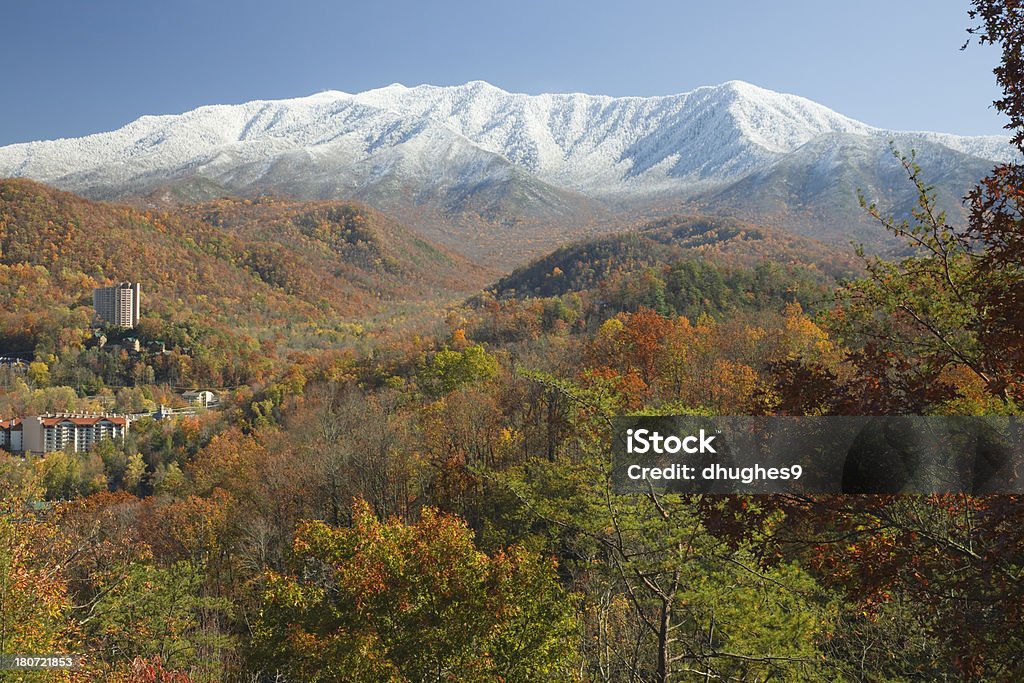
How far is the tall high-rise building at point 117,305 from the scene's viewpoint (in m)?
102

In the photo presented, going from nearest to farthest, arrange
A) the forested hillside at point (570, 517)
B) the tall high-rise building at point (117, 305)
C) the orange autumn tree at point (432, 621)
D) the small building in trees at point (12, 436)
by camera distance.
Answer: the forested hillside at point (570, 517)
the orange autumn tree at point (432, 621)
the small building in trees at point (12, 436)
the tall high-rise building at point (117, 305)

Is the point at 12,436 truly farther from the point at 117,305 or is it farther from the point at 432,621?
the point at 432,621

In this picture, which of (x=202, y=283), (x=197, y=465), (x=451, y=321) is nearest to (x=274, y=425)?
(x=197, y=465)

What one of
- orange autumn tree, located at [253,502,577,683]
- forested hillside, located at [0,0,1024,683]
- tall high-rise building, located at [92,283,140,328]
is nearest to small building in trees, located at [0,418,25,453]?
forested hillside, located at [0,0,1024,683]

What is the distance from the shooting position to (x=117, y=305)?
103250 millimetres

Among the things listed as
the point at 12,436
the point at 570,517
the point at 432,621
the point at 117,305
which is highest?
the point at 570,517

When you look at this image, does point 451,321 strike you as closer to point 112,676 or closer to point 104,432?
point 104,432

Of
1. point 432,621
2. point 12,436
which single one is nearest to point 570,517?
point 432,621

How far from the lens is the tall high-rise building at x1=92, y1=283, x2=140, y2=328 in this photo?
10244 centimetres

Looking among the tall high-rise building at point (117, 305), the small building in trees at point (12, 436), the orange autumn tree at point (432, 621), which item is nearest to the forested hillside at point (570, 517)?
the orange autumn tree at point (432, 621)

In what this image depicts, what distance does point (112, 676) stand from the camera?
1111 centimetres

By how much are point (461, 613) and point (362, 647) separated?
1860 mm

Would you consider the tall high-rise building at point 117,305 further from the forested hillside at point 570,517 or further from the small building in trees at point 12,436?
the forested hillside at point 570,517

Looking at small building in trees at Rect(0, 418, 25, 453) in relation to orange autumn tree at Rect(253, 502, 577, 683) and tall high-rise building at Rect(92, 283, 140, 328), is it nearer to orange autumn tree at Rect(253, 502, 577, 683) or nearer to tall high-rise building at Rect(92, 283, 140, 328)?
tall high-rise building at Rect(92, 283, 140, 328)
